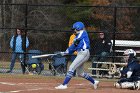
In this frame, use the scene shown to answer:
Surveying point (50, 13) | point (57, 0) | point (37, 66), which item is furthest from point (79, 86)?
point (57, 0)

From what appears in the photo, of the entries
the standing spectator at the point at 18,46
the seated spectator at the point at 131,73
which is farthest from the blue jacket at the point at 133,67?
the standing spectator at the point at 18,46

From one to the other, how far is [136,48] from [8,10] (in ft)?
30.6

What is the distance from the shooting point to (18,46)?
20469mm

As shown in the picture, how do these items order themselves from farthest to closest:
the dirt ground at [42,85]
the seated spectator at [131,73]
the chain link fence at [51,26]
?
the chain link fence at [51,26], the seated spectator at [131,73], the dirt ground at [42,85]

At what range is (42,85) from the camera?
16.5m

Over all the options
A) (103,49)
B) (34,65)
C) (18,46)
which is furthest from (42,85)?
(18,46)

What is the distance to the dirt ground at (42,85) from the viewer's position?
14.9 metres

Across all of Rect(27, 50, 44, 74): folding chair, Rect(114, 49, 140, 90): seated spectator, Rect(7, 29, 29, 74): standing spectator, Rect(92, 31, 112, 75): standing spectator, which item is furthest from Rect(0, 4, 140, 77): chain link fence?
Rect(114, 49, 140, 90): seated spectator

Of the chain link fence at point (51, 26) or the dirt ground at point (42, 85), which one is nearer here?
the dirt ground at point (42, 85)

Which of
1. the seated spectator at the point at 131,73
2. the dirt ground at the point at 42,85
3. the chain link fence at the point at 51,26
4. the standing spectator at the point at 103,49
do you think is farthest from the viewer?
the chain link fence at the point at 51,26

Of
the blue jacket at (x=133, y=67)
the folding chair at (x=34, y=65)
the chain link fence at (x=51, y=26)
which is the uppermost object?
the chain link fence at (x=51, y=26)

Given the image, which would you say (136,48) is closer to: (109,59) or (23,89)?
(109,59)

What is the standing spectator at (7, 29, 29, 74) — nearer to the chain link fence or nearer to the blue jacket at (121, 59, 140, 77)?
the chain link fence

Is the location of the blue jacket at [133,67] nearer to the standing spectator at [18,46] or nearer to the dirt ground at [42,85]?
the dirt ground at [42,85]
